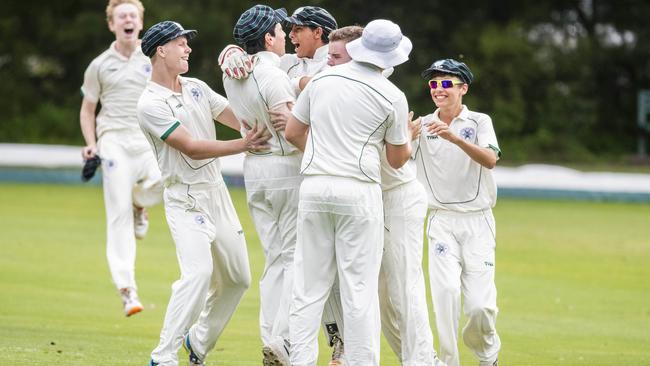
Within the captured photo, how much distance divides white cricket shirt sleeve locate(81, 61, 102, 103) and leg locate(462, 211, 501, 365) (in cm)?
443

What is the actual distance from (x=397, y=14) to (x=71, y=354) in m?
26.2

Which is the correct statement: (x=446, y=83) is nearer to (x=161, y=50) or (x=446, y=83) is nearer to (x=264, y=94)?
(x=264, y=94)

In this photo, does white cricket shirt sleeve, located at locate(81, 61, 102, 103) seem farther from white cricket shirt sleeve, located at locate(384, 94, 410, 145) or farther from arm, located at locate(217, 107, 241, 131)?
white cricket shirt sleeve, located at locate(384, 94, 410, 145)

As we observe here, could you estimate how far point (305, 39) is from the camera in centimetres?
863

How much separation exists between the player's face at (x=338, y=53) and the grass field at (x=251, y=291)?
2.65 m

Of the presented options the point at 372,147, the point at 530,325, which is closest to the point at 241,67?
the point at 372,147

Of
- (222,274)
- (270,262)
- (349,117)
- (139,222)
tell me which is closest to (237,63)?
(349,117)

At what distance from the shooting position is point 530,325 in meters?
12.0

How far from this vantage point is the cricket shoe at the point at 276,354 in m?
8.07

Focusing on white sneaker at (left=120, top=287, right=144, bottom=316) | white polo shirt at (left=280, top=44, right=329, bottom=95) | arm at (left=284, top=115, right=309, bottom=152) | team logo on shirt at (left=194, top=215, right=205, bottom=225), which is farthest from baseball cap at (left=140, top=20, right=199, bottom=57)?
white sneaker at (left=120, top=287, right=144, bottom=316)

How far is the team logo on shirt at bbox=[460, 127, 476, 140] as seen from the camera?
8.98 m

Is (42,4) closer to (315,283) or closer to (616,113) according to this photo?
(616,113)

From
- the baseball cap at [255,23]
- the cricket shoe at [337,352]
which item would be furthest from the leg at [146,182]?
the baseball cap at [255,23]

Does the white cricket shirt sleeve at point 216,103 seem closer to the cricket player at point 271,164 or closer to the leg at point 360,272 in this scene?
the cricket player at point 271,164
